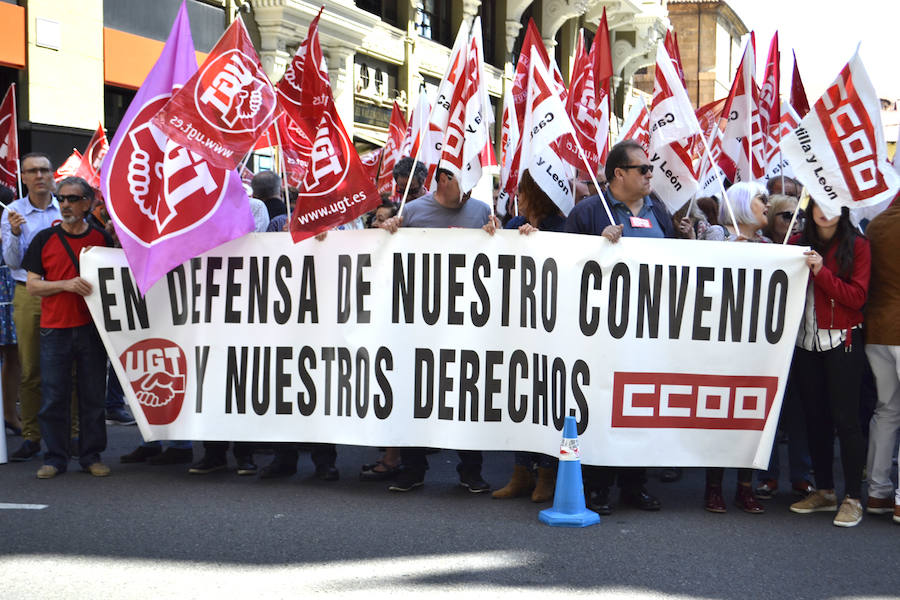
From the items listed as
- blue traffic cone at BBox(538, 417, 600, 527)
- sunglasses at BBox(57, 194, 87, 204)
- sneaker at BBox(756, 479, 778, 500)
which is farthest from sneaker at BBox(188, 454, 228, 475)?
sneaker at BBox(756, 479, 778, 500)

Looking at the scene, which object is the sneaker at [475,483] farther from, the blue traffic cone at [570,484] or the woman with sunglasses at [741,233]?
the woman with sunglasses at [741,233]

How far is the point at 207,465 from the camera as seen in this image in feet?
23.7

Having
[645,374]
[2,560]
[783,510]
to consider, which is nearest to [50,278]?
[2,560]

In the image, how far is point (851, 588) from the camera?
4820 millimetres

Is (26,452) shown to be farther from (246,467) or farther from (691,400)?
(691,400)

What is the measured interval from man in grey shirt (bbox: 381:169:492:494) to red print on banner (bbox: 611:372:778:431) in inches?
39.9

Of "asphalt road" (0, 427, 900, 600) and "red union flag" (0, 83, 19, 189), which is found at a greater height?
"red union flag" (0, 83, 19, 189)

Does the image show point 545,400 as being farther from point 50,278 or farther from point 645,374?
point 50,278

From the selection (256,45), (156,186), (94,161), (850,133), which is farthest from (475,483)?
(256,45)

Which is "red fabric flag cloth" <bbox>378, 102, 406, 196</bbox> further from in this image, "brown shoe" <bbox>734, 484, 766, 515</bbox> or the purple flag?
"brown shoe" <bbox>734, 484, 766, 515</bbox>

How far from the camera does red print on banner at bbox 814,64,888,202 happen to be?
5.95 m

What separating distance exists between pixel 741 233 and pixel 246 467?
12.2ft

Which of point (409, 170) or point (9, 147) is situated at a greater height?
point (9, 147)

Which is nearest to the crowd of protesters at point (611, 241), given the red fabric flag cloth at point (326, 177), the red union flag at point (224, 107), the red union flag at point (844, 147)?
the red union flag at point (844, 147)
